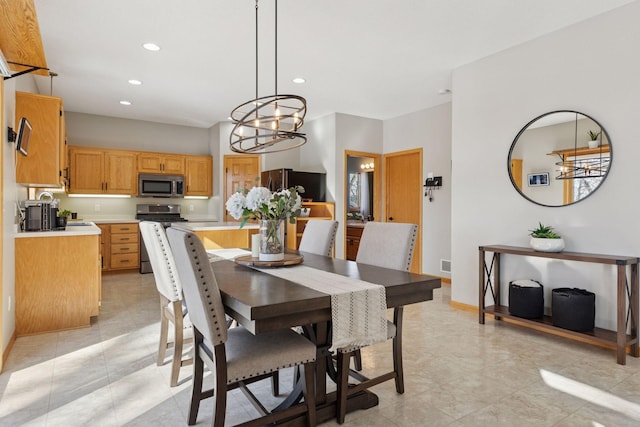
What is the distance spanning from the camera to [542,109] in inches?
137

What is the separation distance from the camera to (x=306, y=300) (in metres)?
1.60

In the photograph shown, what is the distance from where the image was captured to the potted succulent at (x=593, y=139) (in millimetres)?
3111

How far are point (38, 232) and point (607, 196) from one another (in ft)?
15.9

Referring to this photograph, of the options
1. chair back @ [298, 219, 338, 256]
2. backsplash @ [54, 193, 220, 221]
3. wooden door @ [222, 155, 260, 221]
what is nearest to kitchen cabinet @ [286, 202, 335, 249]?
wooden door @ [222, 155, 260, 221]

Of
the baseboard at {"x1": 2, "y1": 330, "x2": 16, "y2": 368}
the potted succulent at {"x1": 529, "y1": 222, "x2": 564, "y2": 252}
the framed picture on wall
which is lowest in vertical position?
the baseboard at {"x1": 2, "y1": 330, "x2": 16, "y2": 368}

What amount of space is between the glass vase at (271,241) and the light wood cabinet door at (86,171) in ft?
16.5

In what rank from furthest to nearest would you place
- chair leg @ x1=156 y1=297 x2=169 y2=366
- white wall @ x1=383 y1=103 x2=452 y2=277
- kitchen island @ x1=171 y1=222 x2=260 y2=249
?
white wall @ x1=383 y1=103 x2=452 y2=277 → kitchen island @ x1=171 y1=222 x2=260 y2=249 → chair leg @ x1=156 y1=297 x2=169 y2=366

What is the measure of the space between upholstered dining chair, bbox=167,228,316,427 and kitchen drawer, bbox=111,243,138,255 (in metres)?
4.86

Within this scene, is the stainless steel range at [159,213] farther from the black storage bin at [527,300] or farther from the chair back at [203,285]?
the black storage bin at [527,300]

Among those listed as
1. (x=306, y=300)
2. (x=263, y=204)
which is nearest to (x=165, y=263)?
(x=263, y=204)

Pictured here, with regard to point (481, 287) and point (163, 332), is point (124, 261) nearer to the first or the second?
point (163, 332)

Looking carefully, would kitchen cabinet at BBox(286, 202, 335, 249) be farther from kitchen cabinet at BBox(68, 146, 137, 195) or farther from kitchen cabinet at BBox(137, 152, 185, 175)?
kitchen cabinet at BBox(68, 146, 137, 195)

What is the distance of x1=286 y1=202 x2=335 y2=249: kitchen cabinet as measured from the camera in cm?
580

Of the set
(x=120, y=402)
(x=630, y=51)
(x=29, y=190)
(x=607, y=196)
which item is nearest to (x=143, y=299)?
(x=29, y=190)
